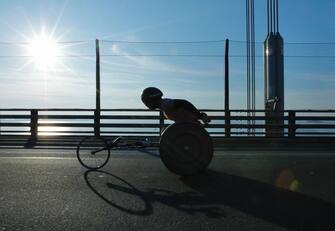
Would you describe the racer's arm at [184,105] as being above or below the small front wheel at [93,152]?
above

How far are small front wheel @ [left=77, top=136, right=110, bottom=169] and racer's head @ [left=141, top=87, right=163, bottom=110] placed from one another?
1.10 meters

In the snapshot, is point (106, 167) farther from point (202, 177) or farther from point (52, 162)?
point (202, 177)

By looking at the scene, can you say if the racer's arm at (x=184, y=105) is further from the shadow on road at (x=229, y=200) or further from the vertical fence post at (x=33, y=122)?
the vertical fence post at (x=33, y=122)

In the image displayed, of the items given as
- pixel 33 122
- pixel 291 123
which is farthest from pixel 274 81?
pixel 33 122

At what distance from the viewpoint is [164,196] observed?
7355 mm

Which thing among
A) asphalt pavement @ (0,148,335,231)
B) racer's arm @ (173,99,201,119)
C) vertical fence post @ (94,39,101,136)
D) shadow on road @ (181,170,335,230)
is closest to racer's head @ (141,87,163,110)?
racer's arm @ (173,99,201,119)

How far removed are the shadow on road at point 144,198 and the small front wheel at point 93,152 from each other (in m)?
1.34

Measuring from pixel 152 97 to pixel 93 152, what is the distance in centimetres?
147

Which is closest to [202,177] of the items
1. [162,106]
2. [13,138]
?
[162,106]

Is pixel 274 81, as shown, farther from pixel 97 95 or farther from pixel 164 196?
pixel 164 196

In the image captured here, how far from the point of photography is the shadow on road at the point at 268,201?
20.2 ft

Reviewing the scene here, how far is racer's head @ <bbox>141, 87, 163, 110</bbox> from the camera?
30.5ft

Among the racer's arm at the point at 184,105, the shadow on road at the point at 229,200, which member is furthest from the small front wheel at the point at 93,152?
the racer's arm at the point at 184,105

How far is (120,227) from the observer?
586 cm
